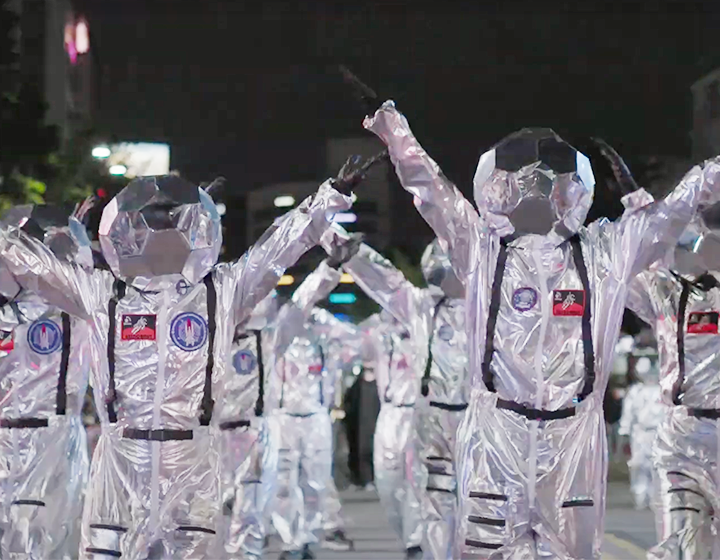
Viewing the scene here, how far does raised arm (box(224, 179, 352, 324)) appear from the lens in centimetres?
582

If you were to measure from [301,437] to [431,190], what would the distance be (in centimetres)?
607

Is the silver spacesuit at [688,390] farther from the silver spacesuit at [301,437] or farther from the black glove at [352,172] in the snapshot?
the silver spacesuit at [301,437]

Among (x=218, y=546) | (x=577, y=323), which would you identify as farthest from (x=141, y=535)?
(x=577, y=323)

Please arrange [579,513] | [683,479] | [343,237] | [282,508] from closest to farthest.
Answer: [579,513] → [683,479] → [343,237] → [282,508]

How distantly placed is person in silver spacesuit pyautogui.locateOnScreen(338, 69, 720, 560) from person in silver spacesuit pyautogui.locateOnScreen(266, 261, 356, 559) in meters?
5.35

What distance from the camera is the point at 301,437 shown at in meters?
11.5

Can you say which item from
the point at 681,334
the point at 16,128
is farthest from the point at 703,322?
the point at 16,128

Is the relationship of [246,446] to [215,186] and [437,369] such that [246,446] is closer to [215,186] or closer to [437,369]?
[437,369]

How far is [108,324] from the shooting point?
5.74 m

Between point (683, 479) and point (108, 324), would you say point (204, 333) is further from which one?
point (683, 479)

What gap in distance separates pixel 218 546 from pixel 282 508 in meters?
5.50

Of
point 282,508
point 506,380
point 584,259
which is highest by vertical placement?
point 584,259

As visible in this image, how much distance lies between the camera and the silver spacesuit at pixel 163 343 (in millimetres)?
5570

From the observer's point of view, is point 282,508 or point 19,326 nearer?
point 19,326
